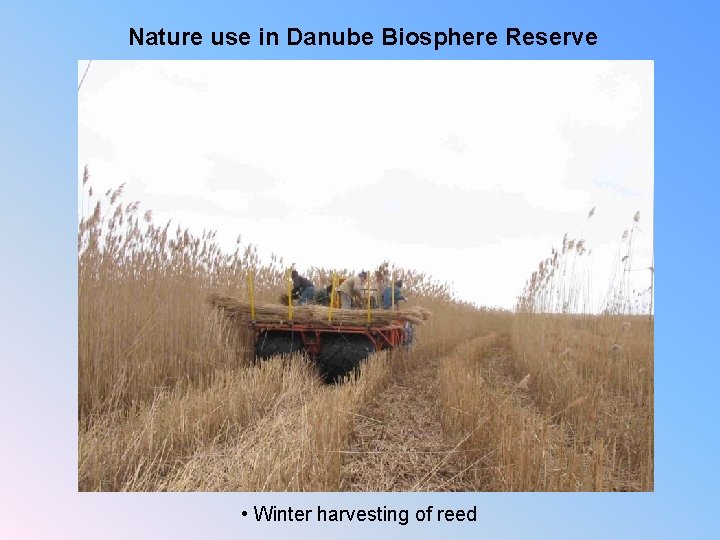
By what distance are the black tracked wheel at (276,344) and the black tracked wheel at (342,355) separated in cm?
33

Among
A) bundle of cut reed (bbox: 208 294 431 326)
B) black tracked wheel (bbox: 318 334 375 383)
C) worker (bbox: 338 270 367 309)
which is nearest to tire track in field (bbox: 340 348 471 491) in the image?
black tracked wheel (bbox: 318 334 375 383)

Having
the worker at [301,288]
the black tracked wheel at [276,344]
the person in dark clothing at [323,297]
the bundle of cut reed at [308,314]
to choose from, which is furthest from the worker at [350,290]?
the black tracked wheel at [276,344]

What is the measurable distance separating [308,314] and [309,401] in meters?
1.49

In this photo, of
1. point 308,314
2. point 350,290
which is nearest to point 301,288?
point 350,290

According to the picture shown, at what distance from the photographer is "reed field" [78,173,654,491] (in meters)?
3.89

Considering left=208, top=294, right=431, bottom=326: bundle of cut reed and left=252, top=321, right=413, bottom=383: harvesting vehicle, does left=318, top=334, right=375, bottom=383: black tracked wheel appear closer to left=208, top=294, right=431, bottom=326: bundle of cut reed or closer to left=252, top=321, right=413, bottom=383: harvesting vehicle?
left=252, top=321, right=413, bottom=383: harvesting vehicle

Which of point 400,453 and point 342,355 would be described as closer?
point 400,453

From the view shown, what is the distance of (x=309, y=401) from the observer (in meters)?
5.72

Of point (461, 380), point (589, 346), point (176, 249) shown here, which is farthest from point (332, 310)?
point (589, 346)

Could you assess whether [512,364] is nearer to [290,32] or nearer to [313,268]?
[313,268]

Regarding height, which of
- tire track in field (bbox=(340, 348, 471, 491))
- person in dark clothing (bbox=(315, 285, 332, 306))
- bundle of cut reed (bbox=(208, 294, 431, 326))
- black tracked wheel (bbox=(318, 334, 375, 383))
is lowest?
tire track in field (bbox=(340, 348, 471, 491))

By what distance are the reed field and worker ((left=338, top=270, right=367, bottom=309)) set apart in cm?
85

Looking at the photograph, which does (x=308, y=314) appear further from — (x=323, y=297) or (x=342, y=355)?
(x=323, y=297)

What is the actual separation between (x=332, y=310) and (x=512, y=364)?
354 centimetres
